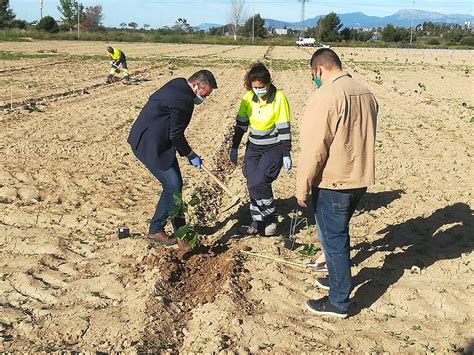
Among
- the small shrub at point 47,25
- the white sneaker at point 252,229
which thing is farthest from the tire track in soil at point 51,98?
the small shrub at point 47,25

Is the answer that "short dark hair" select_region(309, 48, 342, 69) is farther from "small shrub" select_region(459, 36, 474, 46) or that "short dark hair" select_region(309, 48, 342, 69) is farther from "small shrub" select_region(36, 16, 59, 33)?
"small shrub" select_region(459, 36, 474, 46)

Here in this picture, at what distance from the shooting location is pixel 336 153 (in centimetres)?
377

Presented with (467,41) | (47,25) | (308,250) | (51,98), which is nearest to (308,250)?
(308,250)

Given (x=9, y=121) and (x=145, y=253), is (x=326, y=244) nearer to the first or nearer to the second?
(x=145, y=253)

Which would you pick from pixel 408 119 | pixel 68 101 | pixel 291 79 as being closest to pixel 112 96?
pixel 68 101

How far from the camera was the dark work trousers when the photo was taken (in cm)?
561

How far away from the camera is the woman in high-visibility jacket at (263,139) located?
Result: 5367mm

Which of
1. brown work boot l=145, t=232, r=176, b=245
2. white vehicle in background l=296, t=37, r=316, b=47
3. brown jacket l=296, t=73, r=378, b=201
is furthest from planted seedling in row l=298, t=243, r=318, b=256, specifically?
white vehicle in background l=296, t=37, r=316, b=47

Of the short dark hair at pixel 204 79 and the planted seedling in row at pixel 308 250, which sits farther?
the planted seedling in row at pixel 308 250

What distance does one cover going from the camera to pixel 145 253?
5.16 meters

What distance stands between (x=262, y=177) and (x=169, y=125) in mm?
1189

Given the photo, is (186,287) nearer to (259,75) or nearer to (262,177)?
(262,177)

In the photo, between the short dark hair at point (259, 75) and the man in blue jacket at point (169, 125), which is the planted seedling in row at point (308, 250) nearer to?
the man in blue jacket at point (169, 125)

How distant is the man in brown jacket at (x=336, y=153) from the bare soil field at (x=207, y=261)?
0.66 metres
